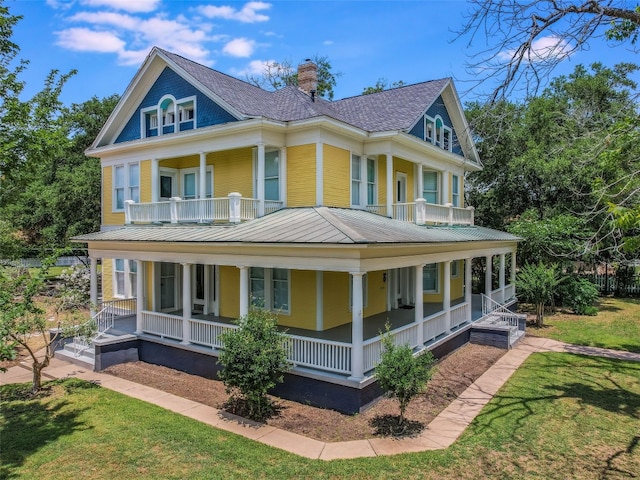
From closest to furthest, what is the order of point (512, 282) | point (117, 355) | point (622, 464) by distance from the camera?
point (622, 464) < point (117, 355) < point (512, 282)

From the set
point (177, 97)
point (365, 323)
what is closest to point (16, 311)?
point (177, 97)

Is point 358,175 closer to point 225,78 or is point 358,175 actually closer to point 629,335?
point 225,78

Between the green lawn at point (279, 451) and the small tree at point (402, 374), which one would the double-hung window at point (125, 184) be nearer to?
the green lawn at point (279, 451)

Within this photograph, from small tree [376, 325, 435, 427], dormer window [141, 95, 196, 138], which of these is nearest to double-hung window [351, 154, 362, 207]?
dormer window [141, 95, 196, 138]

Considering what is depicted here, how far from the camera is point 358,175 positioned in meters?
15.9

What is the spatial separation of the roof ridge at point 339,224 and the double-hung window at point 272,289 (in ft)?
8.26

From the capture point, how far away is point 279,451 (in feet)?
26.2

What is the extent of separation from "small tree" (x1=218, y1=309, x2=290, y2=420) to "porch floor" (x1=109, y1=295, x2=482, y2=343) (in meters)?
1.39

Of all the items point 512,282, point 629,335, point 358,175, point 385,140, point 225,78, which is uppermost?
point 225,78

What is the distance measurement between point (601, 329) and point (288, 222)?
1527 cm

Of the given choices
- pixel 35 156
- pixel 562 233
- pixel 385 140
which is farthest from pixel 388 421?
pixel 562 233

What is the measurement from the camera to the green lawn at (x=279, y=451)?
23.7ft

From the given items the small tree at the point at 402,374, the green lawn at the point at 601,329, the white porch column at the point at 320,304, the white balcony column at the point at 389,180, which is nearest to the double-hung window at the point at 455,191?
the green lawn at the point at 601,329

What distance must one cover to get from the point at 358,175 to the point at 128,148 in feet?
30.9
